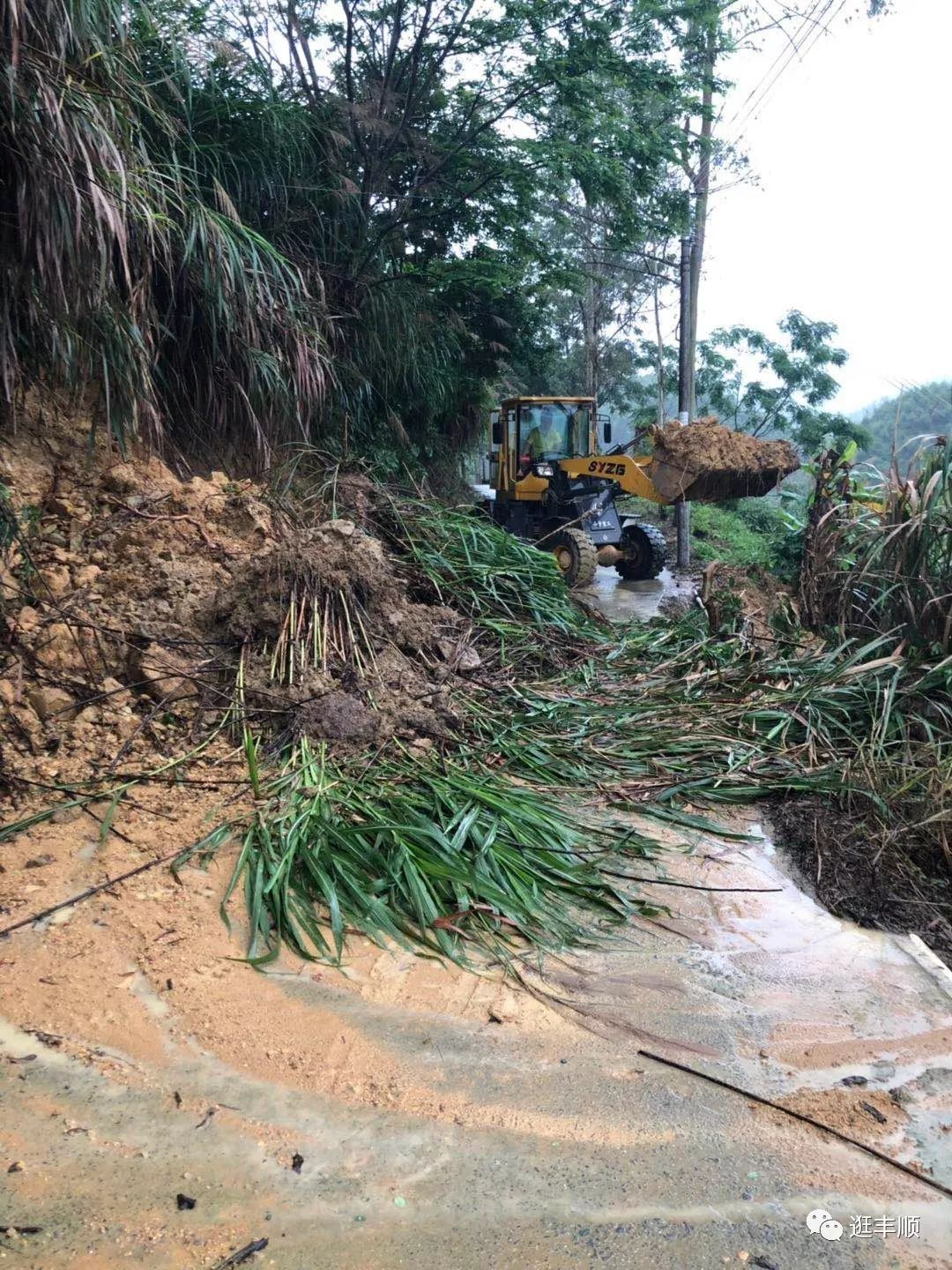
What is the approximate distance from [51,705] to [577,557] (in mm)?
7436

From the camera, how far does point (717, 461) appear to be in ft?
28.5

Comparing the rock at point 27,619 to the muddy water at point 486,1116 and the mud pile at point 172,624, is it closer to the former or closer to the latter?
the mud pile at point 172,624

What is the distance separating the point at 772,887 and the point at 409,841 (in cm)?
150

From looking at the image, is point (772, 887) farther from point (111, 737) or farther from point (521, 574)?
point (521, 574)

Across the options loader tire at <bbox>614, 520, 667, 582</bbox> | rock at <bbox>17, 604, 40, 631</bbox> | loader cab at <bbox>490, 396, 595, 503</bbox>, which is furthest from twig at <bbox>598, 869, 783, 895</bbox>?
loader cab at <bbox>490, 396, 595, 503</bbox>

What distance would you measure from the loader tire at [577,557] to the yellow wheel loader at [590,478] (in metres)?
0.01

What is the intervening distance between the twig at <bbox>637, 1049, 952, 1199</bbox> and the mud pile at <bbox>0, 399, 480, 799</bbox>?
231 centimetres

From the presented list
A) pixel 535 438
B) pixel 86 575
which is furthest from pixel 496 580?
pixel 535 438

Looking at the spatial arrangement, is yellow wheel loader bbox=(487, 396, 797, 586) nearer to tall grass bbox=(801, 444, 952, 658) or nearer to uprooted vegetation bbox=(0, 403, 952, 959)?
uprooted vegetation bbox=(0, 403, 952, 959)

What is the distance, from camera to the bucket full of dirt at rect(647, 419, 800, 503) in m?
8.70

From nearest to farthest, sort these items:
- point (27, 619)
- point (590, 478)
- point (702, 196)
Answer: point (27, 619) → point (590, 478) → point (702, 196)

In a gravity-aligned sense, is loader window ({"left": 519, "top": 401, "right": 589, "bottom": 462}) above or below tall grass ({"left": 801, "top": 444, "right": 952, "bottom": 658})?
above

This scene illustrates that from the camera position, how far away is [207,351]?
246 inches

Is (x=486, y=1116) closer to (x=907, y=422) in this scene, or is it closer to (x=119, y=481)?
(x=119, y=481)
